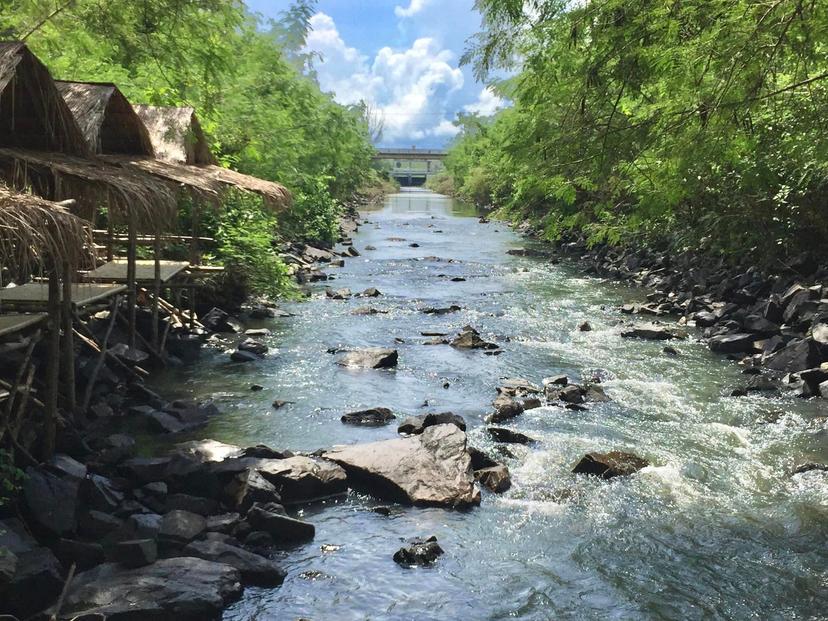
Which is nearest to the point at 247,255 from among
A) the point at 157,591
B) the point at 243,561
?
the point at 243,561

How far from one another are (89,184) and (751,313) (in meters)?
11.9

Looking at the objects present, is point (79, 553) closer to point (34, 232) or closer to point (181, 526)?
point (181, 526)

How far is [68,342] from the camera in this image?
826cm

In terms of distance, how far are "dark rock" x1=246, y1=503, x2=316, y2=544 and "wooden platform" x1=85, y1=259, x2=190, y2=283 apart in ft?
17.8

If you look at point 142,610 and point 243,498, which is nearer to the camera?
point 142,610

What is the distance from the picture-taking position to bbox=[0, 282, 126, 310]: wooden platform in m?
9.08

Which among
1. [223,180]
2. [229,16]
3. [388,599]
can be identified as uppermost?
[229,16]

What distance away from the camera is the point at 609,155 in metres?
6.34

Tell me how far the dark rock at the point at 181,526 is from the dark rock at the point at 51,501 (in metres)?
0.69

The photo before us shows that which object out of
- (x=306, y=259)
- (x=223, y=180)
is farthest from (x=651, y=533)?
(x=306, y=259)

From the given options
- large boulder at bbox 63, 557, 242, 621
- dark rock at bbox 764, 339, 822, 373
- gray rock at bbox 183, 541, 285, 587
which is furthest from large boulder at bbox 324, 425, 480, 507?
dark rock at bbox 764, 339, 822, 373

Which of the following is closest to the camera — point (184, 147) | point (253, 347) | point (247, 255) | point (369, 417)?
point (369, 417)

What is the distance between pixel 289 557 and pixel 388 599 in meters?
1.01

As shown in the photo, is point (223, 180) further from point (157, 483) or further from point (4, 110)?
point (157, 483)
